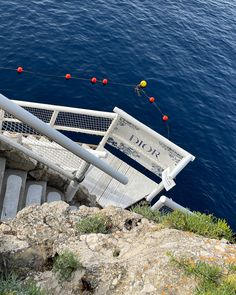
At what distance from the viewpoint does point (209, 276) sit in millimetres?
5309

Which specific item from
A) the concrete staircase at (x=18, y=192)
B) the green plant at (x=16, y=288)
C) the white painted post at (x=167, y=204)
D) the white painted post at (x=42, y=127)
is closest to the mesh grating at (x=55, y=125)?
the concrete staircase at (x=18, y=192)

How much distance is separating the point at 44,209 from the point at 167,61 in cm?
2323

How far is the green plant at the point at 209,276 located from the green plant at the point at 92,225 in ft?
5.56

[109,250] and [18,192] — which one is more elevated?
[109,250]

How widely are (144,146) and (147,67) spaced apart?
12.3 meters

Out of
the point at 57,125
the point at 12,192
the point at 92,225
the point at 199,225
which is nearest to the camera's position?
the point at 92,225

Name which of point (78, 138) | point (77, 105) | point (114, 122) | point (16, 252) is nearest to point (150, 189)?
point (114, 122)

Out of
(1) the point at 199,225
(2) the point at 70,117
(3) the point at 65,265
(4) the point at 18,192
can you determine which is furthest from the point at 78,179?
(2) the point at 70,117

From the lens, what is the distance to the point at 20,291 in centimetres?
489

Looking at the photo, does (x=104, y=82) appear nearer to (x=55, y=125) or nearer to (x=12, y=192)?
(x=55, y=125)

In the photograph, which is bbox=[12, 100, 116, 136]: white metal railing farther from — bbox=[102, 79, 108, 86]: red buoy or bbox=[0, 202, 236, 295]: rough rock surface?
bbox=[102, 79, 108, 86]: red buoy

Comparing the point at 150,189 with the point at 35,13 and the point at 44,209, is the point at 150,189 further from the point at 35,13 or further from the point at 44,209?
the point at 35,13

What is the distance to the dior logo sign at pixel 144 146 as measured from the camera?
53.1 ft

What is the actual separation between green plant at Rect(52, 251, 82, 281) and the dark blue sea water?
13.9 metres
